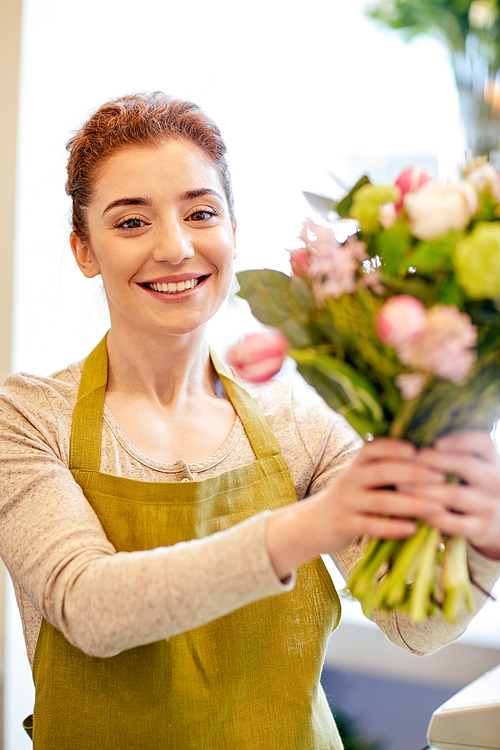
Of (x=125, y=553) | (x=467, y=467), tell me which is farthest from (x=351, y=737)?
(x=467, y=467)

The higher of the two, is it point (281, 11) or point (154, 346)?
point (281, 11)

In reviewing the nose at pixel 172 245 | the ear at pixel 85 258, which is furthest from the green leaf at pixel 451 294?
the ear at pixel 85 258

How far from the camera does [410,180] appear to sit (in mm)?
745

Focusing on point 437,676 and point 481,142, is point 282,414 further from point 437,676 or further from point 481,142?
point 437,676

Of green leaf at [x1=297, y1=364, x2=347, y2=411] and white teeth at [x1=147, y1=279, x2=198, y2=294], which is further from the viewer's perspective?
white teeth at [x1=147, y1=279, x2=198, y2=294]

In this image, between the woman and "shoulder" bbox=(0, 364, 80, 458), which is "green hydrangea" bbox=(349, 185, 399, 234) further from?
"shoulder" bbox=(0, 364, 80, 458)

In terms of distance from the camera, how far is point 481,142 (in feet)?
2.47

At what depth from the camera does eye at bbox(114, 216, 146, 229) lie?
1.21 meters

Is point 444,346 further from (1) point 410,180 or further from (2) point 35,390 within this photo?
(2) point 35,390

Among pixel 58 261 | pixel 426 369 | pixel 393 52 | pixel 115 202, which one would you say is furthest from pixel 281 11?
pixel 426 369

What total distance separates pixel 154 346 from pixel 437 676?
5.07 ft

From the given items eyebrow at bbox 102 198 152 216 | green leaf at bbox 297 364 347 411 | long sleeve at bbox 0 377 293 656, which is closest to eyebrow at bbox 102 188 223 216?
eyebrow at bbox 102 198 152 216

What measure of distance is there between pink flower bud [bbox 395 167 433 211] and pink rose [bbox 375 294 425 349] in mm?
134

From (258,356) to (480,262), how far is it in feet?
0.78
